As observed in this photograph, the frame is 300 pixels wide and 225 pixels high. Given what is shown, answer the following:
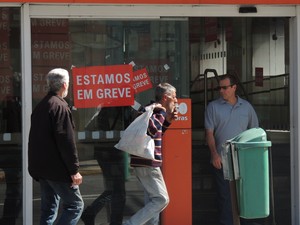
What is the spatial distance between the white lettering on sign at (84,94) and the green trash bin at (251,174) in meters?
2.16

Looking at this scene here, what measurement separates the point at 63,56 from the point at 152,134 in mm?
1656

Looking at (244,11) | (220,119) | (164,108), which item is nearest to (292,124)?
(220,119)

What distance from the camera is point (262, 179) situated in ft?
20.1

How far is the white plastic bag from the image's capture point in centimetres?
654

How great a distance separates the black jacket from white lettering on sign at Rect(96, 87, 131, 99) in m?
1.48

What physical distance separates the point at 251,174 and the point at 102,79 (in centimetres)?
237

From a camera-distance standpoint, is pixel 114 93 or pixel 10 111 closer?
pixel 10 111

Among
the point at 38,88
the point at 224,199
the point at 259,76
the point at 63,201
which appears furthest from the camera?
the point at 259,76

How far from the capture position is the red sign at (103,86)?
25.2ft

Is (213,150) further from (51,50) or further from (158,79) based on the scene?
(51,50)

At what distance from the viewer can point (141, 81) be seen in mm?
7801

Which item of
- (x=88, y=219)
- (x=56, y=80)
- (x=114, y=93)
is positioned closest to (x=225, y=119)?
(x=114, y=93)

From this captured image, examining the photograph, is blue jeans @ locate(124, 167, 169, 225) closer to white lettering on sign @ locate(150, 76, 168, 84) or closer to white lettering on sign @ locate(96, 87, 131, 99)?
white lettering on sign @ locate(96, 87, 131, 99)

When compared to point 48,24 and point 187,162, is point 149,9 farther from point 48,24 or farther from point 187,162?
point 187,162
